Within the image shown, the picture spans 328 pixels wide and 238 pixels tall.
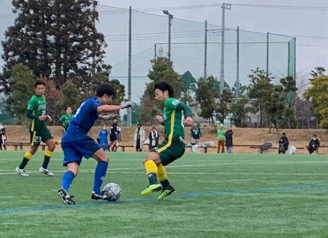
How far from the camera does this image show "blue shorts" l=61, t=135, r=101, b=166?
9.84 metres

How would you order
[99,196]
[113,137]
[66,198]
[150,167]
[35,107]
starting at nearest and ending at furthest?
[66,198] → [99,196] → [150,167] → [35,107] → [113,137]

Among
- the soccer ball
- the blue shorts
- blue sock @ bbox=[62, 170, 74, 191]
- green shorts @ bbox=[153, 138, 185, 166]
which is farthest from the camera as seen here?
green shorts @ bbox=[153, 138, 185, 166]

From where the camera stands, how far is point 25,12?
64875mm

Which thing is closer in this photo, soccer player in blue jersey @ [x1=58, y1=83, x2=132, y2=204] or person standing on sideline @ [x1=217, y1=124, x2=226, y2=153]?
soccer player in blue jersey @ [x1=58, y1=83, x2=132, y2=204]

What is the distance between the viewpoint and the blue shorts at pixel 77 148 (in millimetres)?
9844

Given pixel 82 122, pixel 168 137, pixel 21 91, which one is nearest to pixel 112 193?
pixel 82 122

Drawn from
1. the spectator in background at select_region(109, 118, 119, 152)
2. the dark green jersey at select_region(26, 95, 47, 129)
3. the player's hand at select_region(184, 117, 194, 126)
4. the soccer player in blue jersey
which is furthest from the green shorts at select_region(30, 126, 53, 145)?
the spectator in background at select_region(109, 118, 119, 152)

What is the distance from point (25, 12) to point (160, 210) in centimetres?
5836

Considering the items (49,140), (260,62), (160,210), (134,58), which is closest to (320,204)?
(160,210)

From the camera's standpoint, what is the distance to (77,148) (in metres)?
9.89

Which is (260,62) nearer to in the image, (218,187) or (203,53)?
(203,53)

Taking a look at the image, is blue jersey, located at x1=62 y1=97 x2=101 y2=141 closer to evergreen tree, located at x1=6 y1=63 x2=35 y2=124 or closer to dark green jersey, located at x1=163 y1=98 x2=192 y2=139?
dark green jersey, located at x1=163 y1=98 x2=192 y2=139

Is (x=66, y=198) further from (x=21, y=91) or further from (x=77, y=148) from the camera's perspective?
(x=21, y=91)

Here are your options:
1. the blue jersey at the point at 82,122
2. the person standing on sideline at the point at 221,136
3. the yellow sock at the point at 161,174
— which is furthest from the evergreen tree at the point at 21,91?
the blue jersey at the point at 82,122
